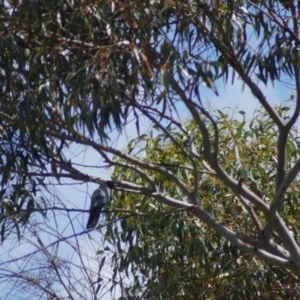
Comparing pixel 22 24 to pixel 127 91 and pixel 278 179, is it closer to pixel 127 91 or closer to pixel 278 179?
pixel 127 91

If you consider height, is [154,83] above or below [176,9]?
below

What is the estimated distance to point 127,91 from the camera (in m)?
6.82

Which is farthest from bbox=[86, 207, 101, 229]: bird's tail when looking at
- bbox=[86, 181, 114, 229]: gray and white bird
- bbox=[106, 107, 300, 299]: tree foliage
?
bbox=[106, 107, 300, 299]: tree foliage

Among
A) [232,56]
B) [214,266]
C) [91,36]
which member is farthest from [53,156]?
[214,266]

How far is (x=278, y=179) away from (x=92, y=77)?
175cm

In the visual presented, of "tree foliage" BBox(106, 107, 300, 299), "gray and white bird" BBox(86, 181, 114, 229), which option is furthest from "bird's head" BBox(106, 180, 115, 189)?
A: "tree foliage" BBox(106, 107, 300, 299)

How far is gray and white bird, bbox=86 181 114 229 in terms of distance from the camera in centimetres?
744

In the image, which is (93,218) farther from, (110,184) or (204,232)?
(204,232)

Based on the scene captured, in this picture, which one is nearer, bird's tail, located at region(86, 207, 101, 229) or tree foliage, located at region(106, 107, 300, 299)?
bird's tail, located at region(86, 207, 101, 229)

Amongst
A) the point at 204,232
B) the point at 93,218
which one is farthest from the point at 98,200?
the point at 204,232

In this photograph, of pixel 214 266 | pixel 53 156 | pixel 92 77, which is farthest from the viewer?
pixel 214 266

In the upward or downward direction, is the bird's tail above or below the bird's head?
below

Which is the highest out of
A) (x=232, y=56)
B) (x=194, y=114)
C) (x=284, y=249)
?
(x=232, y=56)

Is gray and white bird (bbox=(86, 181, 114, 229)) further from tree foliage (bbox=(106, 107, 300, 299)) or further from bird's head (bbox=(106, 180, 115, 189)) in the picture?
tree foliage (bbox=(106, 107, 300, 299))
